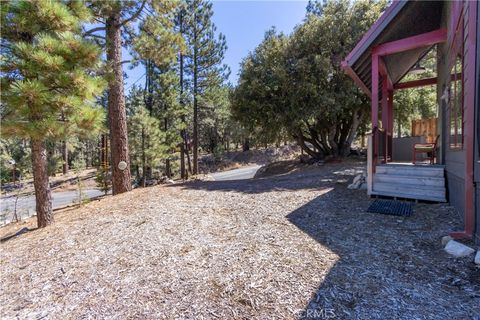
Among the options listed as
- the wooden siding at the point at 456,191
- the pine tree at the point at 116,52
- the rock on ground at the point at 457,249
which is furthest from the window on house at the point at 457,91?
the pine tree at the point at 116,52

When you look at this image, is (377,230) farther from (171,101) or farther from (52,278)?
(171,101)

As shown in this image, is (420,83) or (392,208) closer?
(392,208)

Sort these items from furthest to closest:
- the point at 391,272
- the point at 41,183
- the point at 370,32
Answer: the point at 370,32
the point at 41,183
the point at 391,272

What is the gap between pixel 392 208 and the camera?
396 centimetres

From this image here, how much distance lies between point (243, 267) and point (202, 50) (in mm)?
15295

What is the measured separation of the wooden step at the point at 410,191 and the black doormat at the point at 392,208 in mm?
244

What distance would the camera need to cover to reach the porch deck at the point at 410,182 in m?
4.18

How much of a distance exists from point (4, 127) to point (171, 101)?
1078cm

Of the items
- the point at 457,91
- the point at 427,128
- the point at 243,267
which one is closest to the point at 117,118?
the point at 243,267

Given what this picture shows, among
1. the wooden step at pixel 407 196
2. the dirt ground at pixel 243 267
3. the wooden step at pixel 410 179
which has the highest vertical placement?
the wooden step at pixel 410 179

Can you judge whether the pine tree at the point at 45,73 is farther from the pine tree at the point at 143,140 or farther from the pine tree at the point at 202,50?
the pine tree at the point at 202,50

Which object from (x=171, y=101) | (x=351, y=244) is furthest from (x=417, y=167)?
(x=171, y=101)

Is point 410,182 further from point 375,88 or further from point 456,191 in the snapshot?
point 375,88

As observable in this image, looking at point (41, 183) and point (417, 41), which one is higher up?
point (417, 41)
